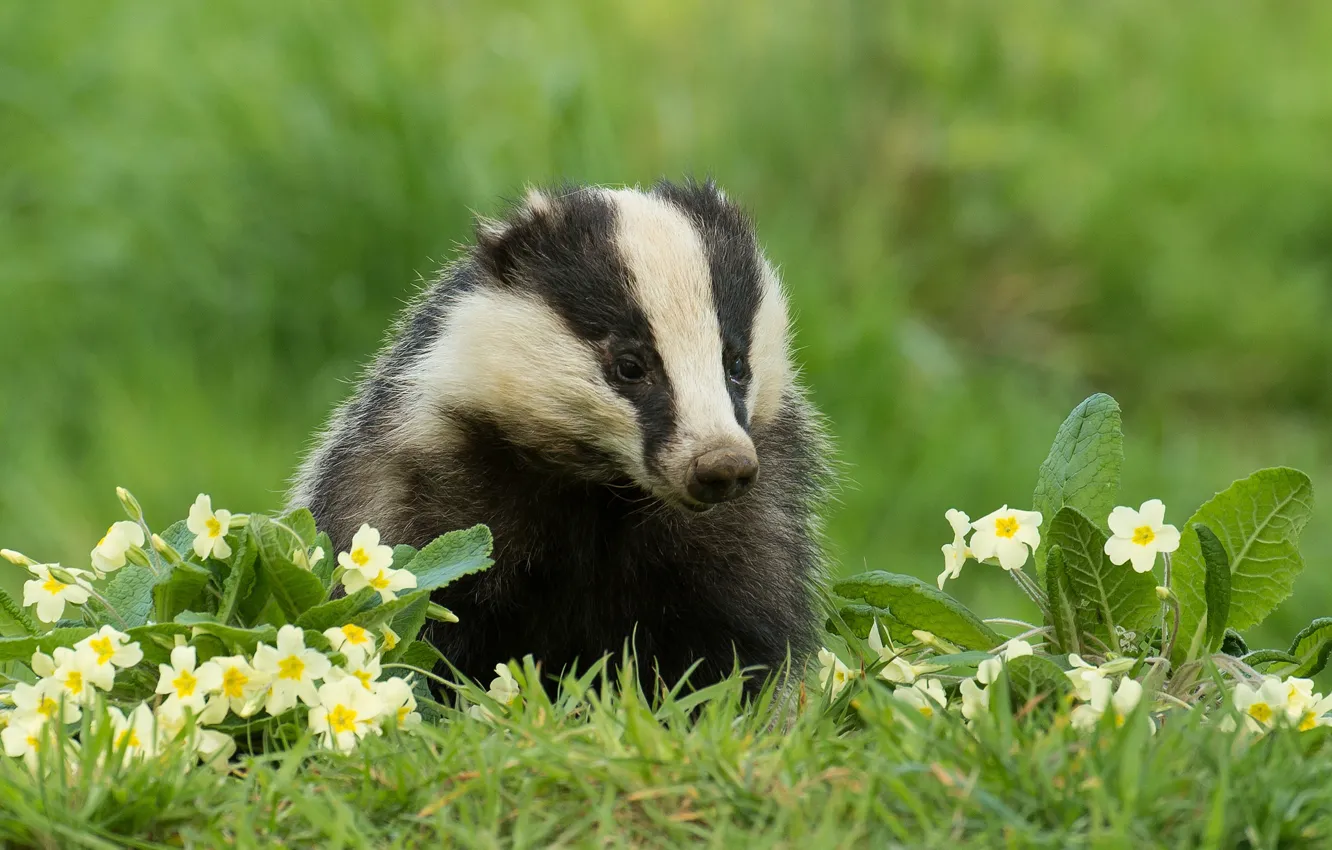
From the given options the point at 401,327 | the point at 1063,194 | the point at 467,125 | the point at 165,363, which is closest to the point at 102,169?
the point at 165,363

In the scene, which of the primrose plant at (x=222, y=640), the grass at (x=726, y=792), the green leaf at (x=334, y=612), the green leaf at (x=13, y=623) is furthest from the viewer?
the green leaf at (x=13, y=623)

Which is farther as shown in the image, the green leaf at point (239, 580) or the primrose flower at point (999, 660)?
the green leaf at point (239, 580)

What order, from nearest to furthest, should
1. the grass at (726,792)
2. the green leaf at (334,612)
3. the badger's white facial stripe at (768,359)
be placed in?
the grass at (726,792) → the green leaf at (334,612) → the badger's white facial stripe at (768,359)

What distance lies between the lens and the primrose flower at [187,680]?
3.01 meters

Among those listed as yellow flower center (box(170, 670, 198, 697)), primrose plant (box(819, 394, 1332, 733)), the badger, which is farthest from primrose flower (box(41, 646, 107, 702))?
primrose plant (box(819, 394, 1332, 733))

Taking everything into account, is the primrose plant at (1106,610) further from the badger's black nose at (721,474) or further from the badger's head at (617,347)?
the badger's head at (617,347)

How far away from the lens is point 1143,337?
28.5 feet

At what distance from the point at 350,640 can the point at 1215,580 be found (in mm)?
1545

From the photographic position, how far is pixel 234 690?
306 centimetres

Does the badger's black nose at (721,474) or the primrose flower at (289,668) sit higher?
the badger's black nose at (721,474)

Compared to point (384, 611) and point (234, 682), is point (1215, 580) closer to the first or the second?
point (384, 611)

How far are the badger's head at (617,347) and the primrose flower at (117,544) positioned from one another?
87 cm

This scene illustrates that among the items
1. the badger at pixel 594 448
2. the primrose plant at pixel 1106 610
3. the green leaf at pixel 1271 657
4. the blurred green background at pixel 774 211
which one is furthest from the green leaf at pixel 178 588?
the blurred green background at pixel 774 211

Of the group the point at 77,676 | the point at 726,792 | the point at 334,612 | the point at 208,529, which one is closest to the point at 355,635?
the point at 334,612
